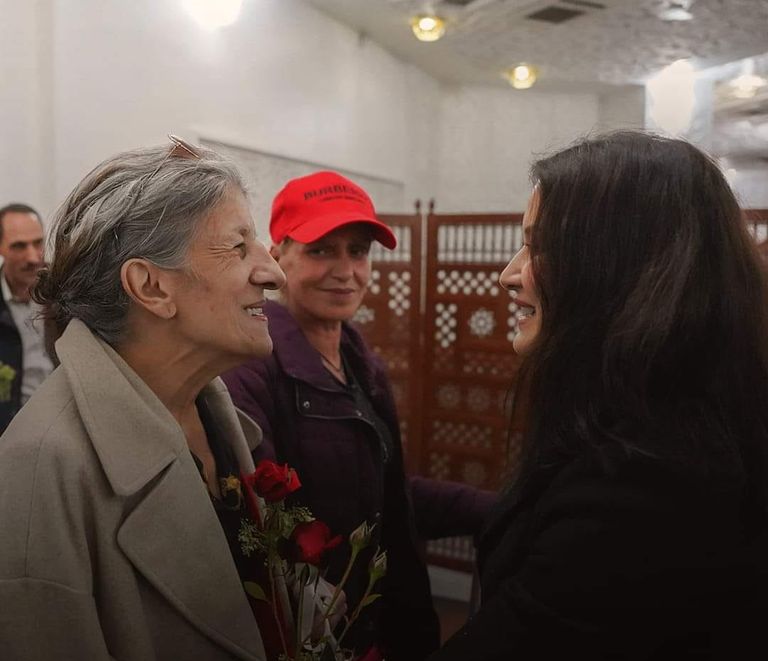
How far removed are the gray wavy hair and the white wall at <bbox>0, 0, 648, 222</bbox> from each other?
53 centimetres

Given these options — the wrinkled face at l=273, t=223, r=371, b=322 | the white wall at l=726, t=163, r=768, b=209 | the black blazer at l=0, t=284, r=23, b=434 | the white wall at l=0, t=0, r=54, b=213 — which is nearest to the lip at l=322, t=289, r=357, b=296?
the wrinkled face at l=273, t=223, r=371, b=322

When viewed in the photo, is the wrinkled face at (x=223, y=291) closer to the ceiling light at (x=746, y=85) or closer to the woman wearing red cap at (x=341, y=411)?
the woman wearing red cap at (x=341, y=411)

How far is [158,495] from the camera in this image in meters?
0.86

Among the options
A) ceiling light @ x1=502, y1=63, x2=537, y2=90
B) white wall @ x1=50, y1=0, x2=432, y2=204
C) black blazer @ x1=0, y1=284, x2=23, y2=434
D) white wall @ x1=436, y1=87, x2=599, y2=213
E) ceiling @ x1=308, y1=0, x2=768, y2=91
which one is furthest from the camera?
white wall @ x1=436, y1=87, x2=599, y2=213

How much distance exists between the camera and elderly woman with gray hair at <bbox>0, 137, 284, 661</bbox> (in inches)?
31.0

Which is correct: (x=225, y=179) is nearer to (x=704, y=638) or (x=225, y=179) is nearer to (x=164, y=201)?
(x=164, y=201)

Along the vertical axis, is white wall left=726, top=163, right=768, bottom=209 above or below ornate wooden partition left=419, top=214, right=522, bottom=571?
above

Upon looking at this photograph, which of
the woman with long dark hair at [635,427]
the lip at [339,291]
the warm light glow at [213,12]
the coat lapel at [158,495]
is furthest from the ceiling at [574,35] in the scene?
the coat lapel at [158,495]

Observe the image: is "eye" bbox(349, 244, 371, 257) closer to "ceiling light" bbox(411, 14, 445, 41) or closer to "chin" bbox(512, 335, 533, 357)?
"chin" bbox(512, 335, 533, 357)

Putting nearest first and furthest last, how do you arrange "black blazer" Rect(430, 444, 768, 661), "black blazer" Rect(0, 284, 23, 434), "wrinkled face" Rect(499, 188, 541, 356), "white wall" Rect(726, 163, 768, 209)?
"black blazer" Rect(430, 444, 768, 661)
"wrinkled face" Rect(499, 188, 541, 356)
"black blazer" Rect(0, 284, 23, 434)
"white wall" Rect(726, 163, 768, 209)

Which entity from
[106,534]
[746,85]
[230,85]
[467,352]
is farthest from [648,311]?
[746,85]

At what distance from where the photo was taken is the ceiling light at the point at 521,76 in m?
4.43

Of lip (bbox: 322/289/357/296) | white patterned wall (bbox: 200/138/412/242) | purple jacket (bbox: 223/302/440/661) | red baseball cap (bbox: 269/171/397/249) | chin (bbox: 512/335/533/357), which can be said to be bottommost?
purple jacket (bbox: 223/302/440/661)

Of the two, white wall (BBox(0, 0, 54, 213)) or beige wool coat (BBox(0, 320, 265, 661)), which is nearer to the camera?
beige wool coat (BBox(0, 320, 265, 661))
